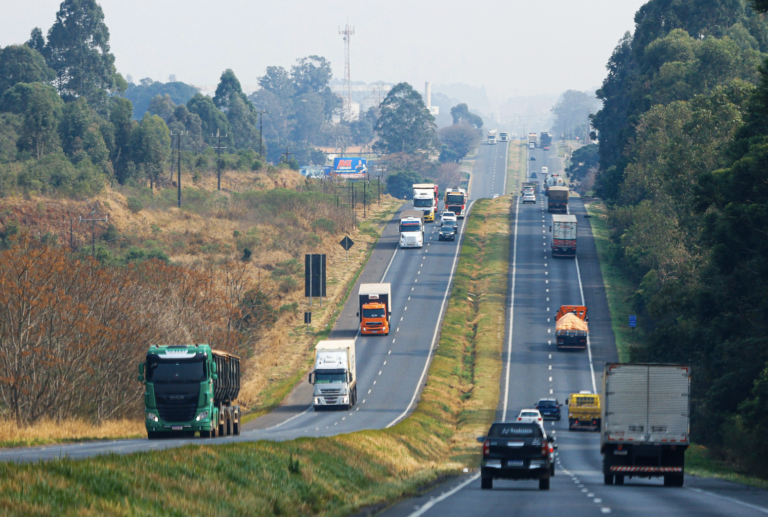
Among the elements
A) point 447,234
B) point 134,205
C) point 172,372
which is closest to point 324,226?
point 447,234

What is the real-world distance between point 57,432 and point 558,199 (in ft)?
345

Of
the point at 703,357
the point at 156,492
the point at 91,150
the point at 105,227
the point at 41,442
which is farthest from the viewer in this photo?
the point at 91,150

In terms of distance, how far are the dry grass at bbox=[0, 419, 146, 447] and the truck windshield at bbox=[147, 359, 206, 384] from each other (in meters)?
2.83

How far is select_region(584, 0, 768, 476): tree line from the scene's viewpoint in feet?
142

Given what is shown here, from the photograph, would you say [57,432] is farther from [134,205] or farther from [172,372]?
[134,205]

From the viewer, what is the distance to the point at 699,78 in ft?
303

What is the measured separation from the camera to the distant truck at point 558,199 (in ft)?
427

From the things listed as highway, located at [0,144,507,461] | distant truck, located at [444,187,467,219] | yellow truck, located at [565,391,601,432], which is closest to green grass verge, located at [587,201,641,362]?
highway, located at [0,144,507,461]

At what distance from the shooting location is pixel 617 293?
306 feet

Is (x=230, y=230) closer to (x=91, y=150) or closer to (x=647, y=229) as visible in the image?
(x=91, y=150)

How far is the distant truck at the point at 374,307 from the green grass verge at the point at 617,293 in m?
20.3

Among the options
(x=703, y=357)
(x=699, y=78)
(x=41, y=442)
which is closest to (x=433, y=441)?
(x=703, y=357)

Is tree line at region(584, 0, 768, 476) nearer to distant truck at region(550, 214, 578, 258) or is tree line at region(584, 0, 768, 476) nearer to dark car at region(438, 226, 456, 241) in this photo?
distant truck at region(550, 214, 578, 258)

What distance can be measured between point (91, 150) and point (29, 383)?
85611 millimetres
